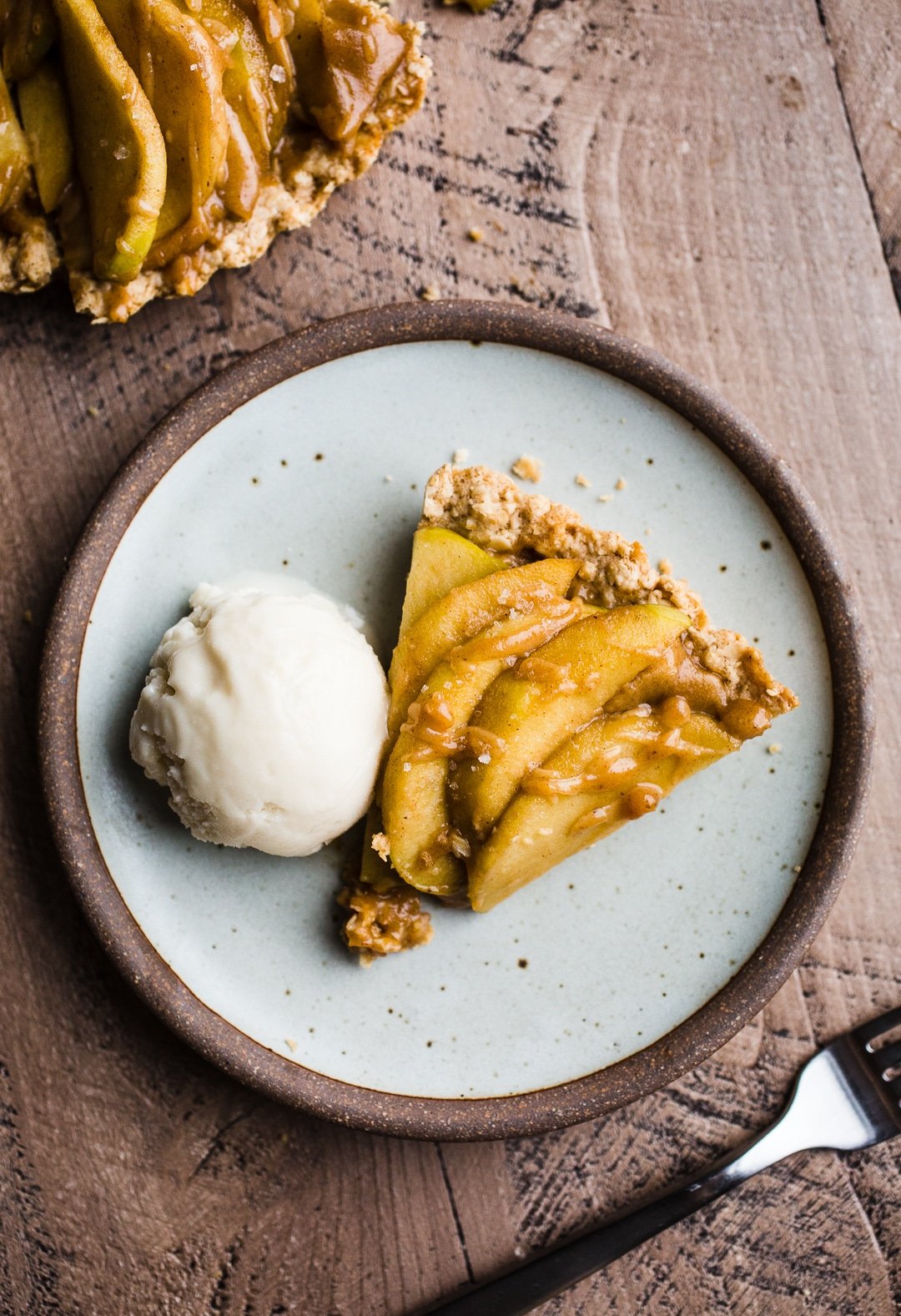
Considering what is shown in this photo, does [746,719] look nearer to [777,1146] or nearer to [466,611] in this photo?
[466,611]

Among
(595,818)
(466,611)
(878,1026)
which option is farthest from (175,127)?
(878,1026)

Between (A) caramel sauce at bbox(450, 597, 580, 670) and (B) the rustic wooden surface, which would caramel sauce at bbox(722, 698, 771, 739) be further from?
(B) the rustic wooden surface

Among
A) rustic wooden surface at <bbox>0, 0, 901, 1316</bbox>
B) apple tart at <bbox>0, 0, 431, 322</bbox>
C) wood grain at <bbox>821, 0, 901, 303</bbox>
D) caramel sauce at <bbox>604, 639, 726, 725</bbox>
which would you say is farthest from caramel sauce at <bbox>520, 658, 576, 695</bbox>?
wood grain at <bbox>821, 0, 901, 303</bbox>

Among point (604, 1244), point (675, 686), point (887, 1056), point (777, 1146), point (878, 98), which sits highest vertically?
point (878, 98)

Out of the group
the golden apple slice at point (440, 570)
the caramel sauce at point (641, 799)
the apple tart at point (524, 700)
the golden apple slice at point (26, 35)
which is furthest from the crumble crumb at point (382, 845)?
the golden apple slice at point (26, 35)

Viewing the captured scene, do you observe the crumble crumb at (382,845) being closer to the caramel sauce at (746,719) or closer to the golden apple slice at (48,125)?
the caramel sauce at (746,719)

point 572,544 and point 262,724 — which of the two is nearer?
point 262,724

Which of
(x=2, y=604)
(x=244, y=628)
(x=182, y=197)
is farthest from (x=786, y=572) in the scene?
(x=2, y=604)
